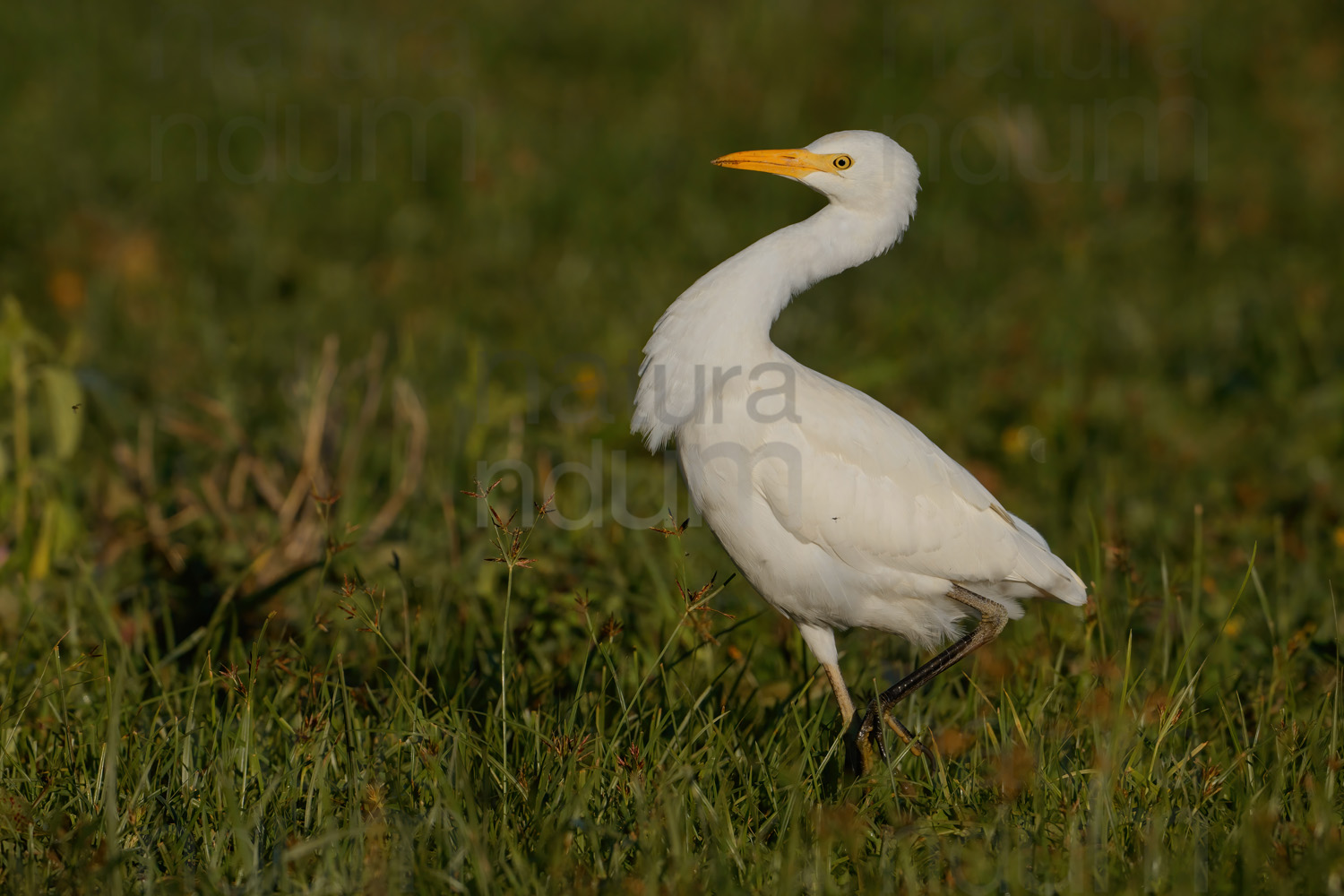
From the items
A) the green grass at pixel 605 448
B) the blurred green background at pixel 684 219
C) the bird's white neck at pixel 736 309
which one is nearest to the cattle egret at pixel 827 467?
the bird's white neck at pixel 736 309

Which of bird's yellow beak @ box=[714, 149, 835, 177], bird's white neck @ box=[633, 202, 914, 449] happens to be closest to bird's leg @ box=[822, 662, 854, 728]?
bird's white neck @ box=[633, 202, 914, 449]

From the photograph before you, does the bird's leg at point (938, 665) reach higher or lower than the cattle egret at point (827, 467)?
lower

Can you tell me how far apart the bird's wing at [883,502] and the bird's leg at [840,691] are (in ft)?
0.96

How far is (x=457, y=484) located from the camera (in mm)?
4832

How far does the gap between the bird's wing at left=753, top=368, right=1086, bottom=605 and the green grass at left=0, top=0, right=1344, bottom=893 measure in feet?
1.09

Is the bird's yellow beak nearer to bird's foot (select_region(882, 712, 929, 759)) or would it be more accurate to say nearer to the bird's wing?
the bird's wing

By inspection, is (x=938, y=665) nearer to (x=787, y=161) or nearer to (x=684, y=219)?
(x=787, y=161)

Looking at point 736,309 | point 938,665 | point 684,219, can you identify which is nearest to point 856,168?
point 736,309

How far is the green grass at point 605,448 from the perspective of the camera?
2.65 m

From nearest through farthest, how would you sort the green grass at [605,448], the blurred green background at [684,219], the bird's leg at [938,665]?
1. the green grass at [605,448]
2. the bird's leg at [938,665]
3. the blurred green background at [684,219]

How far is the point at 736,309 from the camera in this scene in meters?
3.05

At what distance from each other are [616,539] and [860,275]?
12.0 feet

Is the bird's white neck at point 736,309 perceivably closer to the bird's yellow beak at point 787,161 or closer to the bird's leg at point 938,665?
the bird's yellow beak at point 787,161

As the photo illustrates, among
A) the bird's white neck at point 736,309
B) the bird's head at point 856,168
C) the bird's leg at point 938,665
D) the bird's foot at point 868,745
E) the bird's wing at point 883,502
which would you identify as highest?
the bird's head at point 856,168
